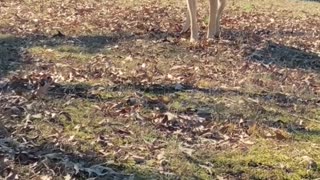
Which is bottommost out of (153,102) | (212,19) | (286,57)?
(286,57)

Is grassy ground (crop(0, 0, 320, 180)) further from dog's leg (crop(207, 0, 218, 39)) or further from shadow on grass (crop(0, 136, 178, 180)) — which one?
dog's leg (crop(207, 0, 218, 39))

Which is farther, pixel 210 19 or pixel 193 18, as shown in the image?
pixel 210 19

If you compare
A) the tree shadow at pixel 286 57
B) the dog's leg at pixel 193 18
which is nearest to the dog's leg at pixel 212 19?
the dog's leg at pixel 193 18

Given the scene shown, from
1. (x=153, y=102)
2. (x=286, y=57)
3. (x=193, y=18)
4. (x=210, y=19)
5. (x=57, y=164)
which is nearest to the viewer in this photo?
(x=57, y=164)

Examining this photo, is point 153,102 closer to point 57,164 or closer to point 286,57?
point 57,164

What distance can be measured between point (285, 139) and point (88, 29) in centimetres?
584

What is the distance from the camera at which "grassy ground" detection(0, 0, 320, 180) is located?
15.5 feet

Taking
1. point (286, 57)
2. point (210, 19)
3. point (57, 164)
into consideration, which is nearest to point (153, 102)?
point (57, 164)

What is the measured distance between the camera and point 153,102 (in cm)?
627

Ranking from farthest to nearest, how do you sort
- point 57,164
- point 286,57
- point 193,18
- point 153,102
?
point 193,18, point 286,57, point 153,102, point 57,164

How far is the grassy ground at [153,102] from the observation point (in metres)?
4.71

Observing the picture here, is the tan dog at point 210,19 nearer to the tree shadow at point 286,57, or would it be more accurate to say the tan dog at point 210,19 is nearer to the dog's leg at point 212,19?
the dog's leg at point 212,19

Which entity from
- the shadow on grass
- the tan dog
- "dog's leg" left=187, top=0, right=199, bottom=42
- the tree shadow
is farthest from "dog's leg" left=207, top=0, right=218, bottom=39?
the shadow on grass

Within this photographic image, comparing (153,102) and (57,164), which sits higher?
(57,164)
